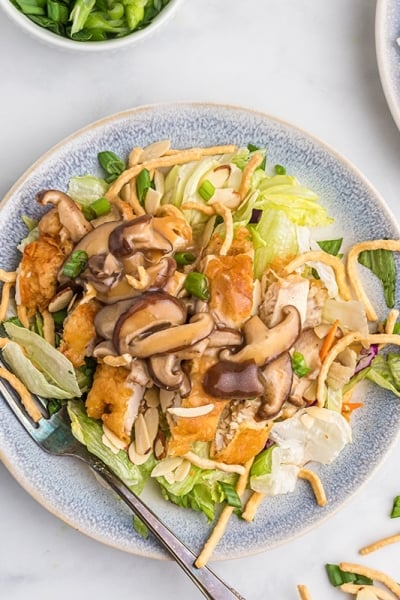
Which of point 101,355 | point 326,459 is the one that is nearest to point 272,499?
point 326,459

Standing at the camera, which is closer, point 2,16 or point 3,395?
point 3,395

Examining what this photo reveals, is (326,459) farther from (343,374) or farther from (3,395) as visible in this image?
(3,395)

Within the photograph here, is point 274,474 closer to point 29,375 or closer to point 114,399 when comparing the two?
point 114,399

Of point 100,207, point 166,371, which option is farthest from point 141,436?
point 100,207

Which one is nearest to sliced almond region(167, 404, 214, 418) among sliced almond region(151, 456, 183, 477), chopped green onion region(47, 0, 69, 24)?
sliced almond region(151, 456, 183, 477)

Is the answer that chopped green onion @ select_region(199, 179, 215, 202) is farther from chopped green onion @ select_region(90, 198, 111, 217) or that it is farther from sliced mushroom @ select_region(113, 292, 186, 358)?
sliced mushroom @ select_region(113, 292, 186, 358)
